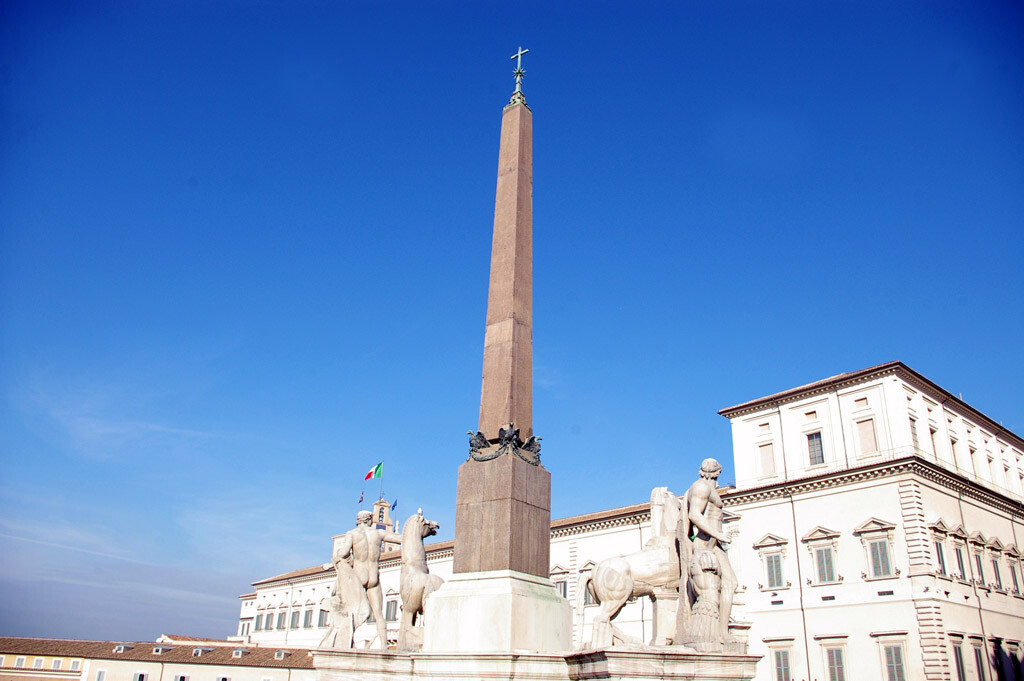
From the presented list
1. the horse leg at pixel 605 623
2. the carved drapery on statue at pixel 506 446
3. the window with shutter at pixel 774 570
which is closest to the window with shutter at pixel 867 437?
the window with shutter at pixel 774 570

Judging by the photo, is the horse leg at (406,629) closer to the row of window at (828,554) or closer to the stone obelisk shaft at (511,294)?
the stone obelisk shaft at (511,294)

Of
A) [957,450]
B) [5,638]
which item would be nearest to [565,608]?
[957,450]

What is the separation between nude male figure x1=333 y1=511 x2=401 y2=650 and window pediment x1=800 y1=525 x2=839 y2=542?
22231 millimetres

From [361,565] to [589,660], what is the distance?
14.5 ft

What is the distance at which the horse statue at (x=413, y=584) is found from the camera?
10398mm

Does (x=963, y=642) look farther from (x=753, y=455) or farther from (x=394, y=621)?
(x=394, y=621)

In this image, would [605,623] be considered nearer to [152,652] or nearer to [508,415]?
[508,415]

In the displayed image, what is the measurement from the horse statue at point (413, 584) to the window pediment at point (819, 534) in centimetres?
2213

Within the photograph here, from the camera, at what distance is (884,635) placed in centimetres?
2634

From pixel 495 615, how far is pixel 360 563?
10.00 ft

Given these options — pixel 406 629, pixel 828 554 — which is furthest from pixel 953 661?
pixel 406 629

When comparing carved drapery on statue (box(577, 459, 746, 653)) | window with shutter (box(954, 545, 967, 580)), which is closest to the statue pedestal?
carved drapery on statue (box(577, 459, 746, 653))

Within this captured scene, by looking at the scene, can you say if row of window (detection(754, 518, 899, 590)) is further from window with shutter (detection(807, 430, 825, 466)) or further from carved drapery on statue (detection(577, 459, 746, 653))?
carved drapery on statue (detection(577, 459, 746, 653))

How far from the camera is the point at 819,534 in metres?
29.2
